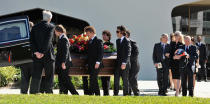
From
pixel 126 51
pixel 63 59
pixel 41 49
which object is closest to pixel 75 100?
pixel 41 49

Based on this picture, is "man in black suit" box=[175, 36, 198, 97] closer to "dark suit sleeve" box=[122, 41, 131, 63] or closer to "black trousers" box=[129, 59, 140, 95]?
"black trousers" box=[129, 59, 140, 95]

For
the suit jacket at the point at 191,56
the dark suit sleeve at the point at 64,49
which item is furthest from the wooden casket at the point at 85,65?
the suit jacket at the point at 191,56

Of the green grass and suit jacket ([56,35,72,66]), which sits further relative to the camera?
suit jacket ([56,35,72,66])

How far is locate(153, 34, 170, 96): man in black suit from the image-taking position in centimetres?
1024

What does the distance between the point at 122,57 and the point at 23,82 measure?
2.20 metres

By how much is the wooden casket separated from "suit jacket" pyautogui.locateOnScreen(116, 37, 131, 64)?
0.29 metres

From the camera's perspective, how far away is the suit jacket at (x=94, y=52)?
327 inches

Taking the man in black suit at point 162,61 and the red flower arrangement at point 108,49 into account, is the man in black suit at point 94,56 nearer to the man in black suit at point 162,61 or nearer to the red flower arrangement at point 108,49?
the red flower arrangement at point 108,49

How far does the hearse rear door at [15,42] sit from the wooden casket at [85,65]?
1016 mm

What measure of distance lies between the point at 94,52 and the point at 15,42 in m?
1.73

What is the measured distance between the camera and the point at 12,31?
8539 mm

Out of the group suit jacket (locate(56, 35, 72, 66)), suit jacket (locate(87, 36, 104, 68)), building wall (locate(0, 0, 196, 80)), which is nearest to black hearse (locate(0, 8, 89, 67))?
suit jacket (locate(56, 35, 72, 66))

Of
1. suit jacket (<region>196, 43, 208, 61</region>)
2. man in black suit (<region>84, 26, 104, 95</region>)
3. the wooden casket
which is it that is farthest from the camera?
suit jacket (<region>196, 43, 208, 61</region>)

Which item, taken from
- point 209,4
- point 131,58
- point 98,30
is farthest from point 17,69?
point 209,4
